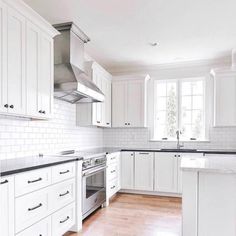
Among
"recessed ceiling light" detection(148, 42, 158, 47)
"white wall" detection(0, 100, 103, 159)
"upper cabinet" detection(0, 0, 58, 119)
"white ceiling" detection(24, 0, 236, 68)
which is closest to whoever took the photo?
"upper cabinet" detection(0, 0, 58, 119)

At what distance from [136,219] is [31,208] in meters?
1.71

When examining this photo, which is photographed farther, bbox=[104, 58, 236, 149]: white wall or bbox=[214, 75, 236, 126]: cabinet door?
bbox=[104, 58, 236, 149]: white wall

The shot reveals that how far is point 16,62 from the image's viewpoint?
2.21 m

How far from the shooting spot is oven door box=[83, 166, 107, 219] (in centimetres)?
300

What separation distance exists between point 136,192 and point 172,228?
1708mm

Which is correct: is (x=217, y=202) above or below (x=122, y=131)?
below

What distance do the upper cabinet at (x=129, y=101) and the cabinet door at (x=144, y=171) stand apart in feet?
2.31

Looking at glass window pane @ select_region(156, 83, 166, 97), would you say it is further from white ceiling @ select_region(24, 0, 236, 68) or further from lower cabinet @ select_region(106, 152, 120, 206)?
lower cabinet @ select_region(106, 152, 120, 206)

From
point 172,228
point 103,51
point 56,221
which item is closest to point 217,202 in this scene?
point 172,228

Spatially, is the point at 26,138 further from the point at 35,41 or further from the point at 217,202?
the point at 217,202

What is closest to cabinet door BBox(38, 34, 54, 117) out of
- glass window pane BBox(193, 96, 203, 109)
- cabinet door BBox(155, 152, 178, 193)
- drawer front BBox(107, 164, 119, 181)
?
drawer front BBox(107, 164, 119, 181)

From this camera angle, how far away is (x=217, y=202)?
1899 millimetres

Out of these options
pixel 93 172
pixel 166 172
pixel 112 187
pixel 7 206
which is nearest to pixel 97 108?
pixel 93 172

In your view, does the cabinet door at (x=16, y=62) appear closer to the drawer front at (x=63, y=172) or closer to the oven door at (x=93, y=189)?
the drawer front at (x=63, y=172)
